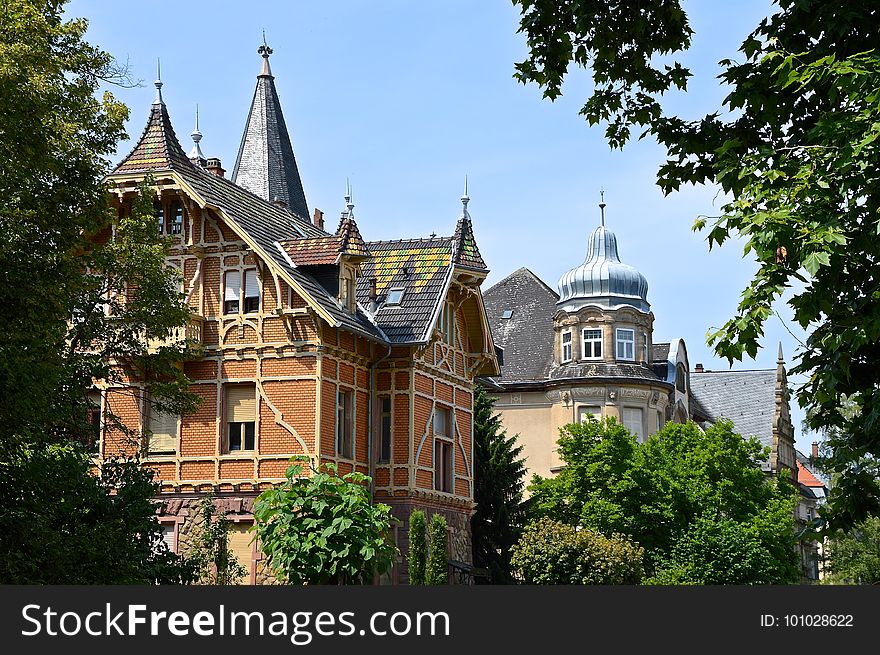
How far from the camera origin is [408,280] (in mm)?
37219

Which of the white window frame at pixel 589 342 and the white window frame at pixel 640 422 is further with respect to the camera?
the white window frame at pixel 589 342

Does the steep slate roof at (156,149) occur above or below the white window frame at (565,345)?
above

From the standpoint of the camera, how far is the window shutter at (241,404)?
33406 mm

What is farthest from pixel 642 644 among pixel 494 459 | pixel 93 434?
pixel 494 459

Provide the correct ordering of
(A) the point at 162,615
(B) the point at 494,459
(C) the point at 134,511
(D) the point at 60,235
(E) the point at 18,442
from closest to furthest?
(A) the point at 162,615
(E) the point at 18,442
(D) the point at 60,235
(C) the point at 134,511
(B) the point at 494,459

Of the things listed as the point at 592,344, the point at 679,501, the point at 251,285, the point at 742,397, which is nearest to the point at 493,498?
the point at 679,501

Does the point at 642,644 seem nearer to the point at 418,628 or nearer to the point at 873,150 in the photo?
the point at 418,628

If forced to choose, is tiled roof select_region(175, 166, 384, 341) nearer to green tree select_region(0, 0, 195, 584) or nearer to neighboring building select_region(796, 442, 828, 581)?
green tree select_region(0, 0, 195, 584)

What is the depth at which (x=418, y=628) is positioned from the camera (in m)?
8.34

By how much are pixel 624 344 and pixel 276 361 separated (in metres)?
23.2

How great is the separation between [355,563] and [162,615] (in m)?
14.7

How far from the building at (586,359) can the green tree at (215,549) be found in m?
21.7

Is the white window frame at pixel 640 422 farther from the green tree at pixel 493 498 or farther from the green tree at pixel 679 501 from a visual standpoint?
the green tree at pixel 493 498

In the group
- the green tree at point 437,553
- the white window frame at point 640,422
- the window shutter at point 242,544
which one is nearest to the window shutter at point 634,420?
the white window frame at point 640,422
